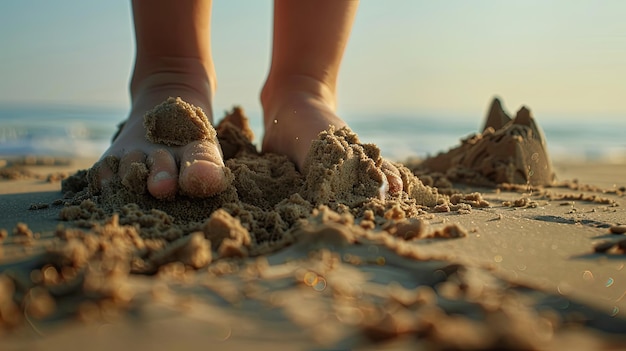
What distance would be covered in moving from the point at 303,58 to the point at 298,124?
1.21 feet

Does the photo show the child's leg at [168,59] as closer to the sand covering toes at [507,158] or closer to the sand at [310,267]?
the sand at [310,267]

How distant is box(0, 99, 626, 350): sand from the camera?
66cm

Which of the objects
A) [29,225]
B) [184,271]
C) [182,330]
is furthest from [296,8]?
[182,330]

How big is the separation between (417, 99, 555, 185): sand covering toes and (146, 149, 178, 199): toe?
144 centimetres

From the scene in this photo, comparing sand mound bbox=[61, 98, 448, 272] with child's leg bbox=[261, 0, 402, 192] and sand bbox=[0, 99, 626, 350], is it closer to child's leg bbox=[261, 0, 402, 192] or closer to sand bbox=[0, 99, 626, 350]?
sand bbox=[0, 99, 626, 350]

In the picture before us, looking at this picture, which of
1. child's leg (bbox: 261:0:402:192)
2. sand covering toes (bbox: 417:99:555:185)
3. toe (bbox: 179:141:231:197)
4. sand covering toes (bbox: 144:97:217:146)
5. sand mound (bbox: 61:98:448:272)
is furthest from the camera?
sand covering toes (bbox: 417:99:555:185)

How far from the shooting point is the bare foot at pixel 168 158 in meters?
1.36

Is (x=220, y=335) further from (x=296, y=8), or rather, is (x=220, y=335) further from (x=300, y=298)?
(x=296, y=8)

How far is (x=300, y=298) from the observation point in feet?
2.48

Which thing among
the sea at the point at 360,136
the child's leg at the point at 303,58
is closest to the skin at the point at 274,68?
the child's leg at the point at 303,58

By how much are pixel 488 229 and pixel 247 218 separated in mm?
549

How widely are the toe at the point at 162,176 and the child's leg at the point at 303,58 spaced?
547mm

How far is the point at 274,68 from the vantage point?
7.25ft

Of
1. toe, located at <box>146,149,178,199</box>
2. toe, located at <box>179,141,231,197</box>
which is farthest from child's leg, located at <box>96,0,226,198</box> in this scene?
toe, located at <box>179,141,231,197</box>
